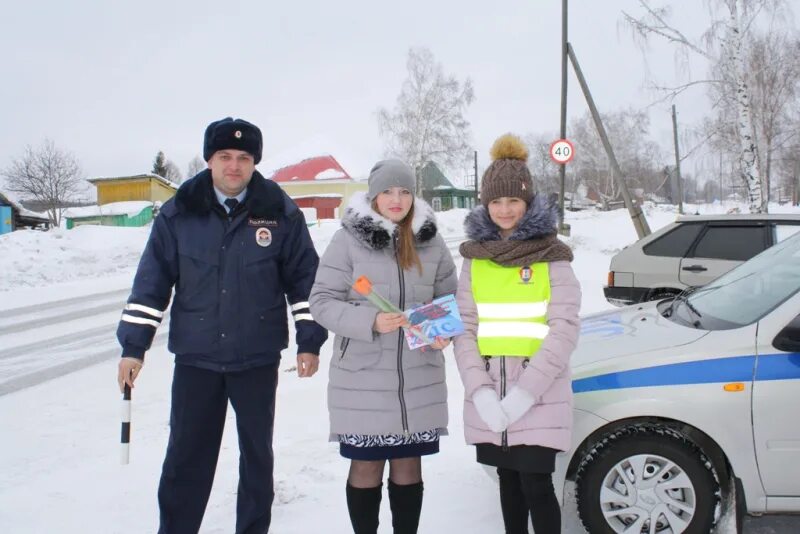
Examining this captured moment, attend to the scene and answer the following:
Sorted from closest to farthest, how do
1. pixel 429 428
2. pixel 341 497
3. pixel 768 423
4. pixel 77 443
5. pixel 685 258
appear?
pixel 429 428, pixel 768 423, pixel 341 497, pixel 77 443, pixel 685 258

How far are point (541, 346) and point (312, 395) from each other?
11.1ft

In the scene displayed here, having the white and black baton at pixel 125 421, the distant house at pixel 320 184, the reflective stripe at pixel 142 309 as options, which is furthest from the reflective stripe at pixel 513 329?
the distant house at pixel 320 184

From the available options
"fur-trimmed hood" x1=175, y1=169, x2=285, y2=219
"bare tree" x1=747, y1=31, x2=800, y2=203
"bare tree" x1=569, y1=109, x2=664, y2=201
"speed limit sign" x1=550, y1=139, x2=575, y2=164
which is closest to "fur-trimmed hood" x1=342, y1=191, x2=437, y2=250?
"fur-trimmed hood" x1=175, y1=169, x2=285, y2=219

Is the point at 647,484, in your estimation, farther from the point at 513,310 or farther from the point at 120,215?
the point at 120,215

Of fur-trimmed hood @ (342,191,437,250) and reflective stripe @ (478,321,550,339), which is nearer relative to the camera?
reflective stripe @ (478,321,550,339)

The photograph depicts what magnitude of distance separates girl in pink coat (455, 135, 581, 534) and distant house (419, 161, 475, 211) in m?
41.0

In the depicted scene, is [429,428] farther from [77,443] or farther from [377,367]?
[77,443]

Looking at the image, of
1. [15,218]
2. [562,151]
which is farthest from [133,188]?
[562,151]

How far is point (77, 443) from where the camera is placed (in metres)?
4.44

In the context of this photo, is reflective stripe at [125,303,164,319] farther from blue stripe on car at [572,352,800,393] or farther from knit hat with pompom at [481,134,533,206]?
blue stripe on car at [572,352,800,393]

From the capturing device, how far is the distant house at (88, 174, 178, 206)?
135ft

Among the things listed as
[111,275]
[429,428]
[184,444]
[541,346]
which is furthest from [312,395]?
[111,275]

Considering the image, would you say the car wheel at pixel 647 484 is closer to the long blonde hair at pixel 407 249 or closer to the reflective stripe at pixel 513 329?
the reflective stripe at pixel 513 329

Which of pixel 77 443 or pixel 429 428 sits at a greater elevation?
pixel 429 428
